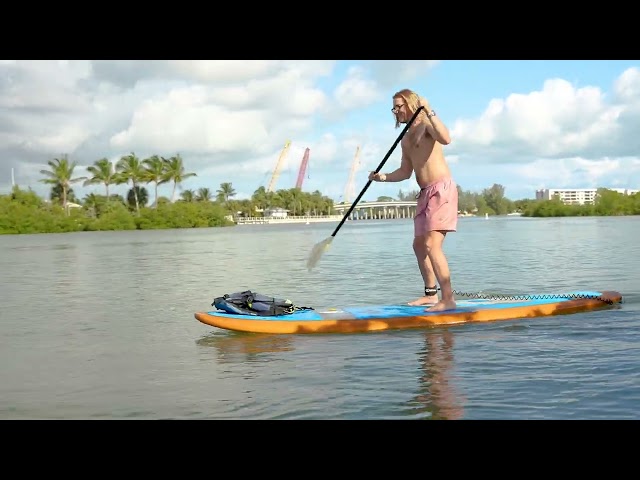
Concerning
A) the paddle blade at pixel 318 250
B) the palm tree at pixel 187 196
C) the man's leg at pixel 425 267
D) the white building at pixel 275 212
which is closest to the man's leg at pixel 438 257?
the man's leg at pixel 425 267

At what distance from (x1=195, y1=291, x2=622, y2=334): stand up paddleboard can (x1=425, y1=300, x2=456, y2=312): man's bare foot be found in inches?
2.4

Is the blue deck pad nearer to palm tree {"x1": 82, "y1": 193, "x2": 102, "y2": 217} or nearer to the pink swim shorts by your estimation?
the pink swim shorts

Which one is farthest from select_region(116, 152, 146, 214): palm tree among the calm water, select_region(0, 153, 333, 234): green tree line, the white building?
the calm water

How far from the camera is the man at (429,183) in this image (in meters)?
7.27

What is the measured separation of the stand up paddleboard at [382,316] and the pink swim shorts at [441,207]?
91cm

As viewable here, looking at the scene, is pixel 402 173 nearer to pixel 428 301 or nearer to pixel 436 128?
pixel 436 128

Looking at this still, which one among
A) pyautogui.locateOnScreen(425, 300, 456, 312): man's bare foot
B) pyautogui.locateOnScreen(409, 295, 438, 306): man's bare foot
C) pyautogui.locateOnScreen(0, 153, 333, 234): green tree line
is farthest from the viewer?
pyautogui.locateOnScreen(0, 153, 333, 234): green tree line

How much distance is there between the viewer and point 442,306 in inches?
297

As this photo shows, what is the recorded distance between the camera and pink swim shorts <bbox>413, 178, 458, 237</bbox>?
7.27m

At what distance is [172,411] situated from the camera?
446 centimetres

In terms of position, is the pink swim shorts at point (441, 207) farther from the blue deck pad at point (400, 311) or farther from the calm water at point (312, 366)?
the calm water at point (312, 366)

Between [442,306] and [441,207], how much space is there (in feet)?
3.54
